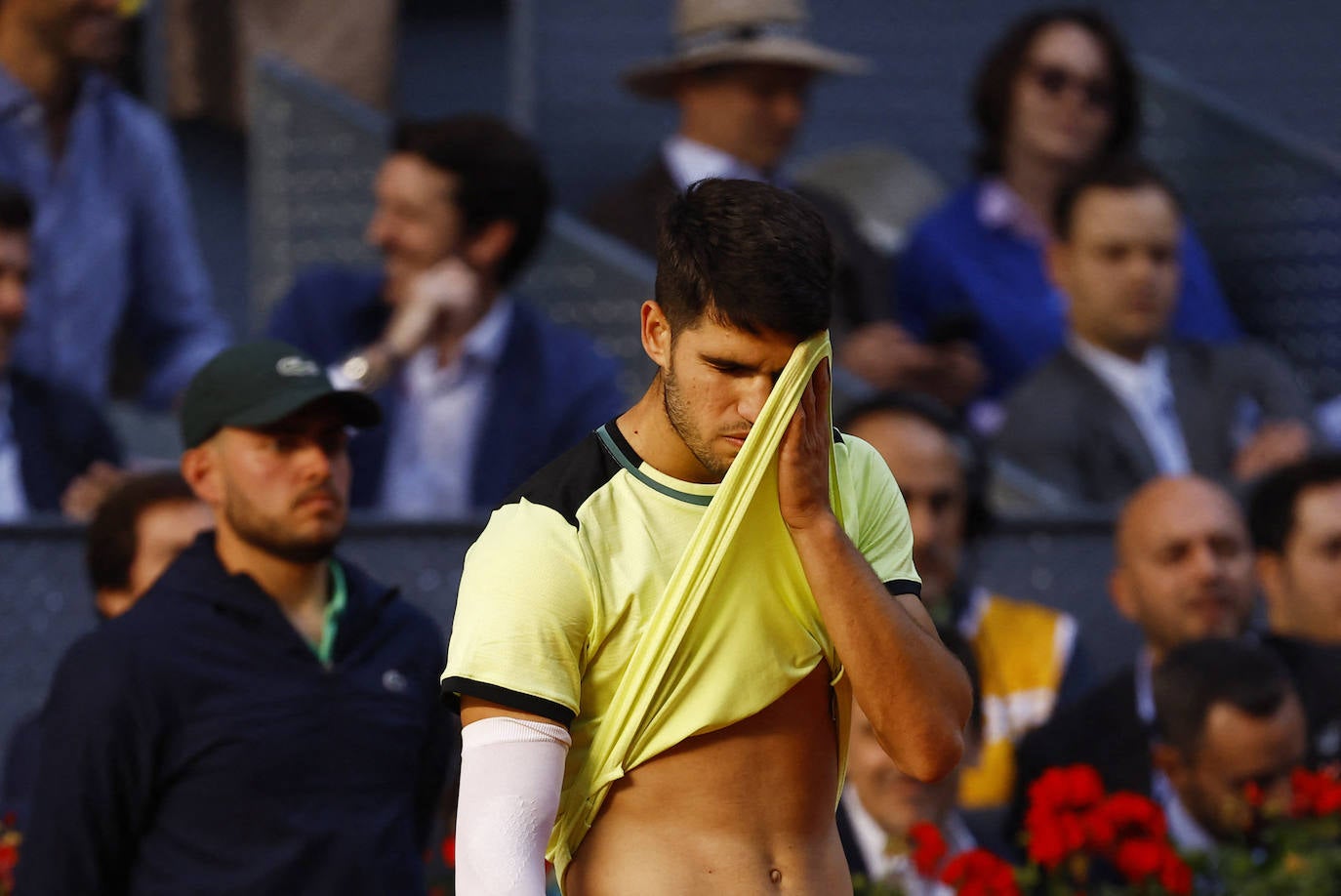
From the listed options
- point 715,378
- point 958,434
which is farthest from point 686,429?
point 958,434

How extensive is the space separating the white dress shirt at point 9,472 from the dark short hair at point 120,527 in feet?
3.70

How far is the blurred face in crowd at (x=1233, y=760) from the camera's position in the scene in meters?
5.16

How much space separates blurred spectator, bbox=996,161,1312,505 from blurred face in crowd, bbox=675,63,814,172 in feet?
2.90

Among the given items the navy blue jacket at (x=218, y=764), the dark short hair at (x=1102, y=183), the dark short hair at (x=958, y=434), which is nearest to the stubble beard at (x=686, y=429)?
the navy blue jacket at (x=218, y=764)

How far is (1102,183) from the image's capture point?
22.9 ft

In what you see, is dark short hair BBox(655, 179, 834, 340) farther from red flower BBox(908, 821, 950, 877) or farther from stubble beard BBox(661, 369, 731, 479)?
red flower BBox(908, 821, 950, 877)

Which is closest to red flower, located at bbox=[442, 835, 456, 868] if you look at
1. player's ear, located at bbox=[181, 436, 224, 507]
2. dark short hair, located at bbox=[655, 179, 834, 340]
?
player's ear, located at bbox=[181, 436, 224, 507]

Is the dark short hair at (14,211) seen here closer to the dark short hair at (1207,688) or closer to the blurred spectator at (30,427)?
the blurred spectator at (30,427)

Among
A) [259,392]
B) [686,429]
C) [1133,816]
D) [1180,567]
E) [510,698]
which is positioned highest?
[686,429]

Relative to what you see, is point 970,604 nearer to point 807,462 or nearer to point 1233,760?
point 1233,760

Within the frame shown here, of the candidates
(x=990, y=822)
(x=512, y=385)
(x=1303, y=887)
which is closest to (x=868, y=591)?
(x=1303, y=887)

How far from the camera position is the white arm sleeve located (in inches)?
102

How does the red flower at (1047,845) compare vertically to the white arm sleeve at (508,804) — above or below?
below

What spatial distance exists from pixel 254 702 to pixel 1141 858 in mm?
1692
